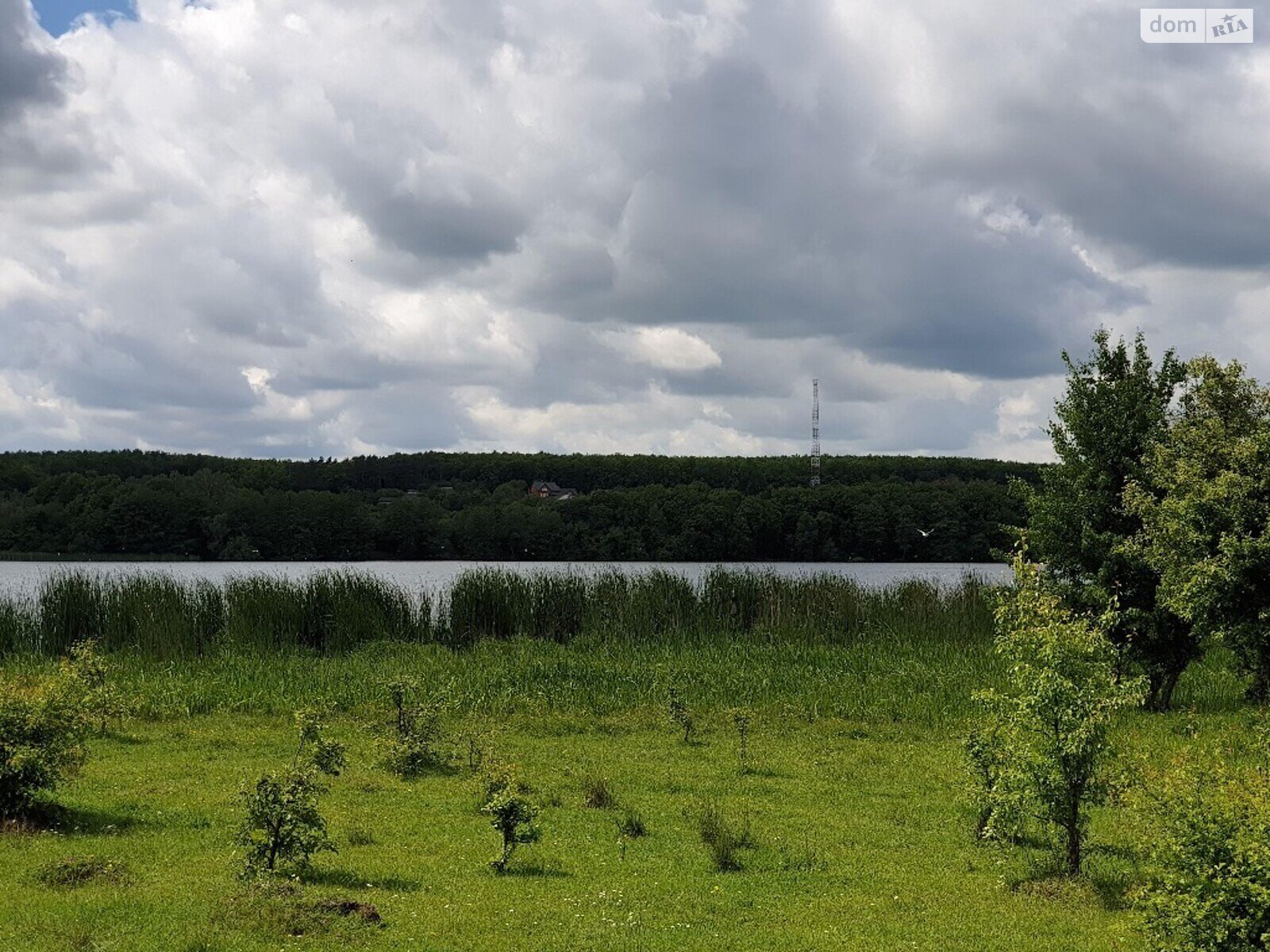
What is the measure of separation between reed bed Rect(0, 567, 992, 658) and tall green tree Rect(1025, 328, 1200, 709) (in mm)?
5935

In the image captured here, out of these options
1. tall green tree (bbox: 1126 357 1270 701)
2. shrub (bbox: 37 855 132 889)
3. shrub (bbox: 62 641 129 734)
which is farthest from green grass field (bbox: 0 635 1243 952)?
tall green tree (bbox: 1126 357 1270 701)

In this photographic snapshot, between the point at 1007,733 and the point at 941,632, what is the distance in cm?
1916

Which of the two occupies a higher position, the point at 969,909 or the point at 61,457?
the point at 61,457

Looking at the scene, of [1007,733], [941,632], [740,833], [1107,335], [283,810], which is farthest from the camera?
[941,632]

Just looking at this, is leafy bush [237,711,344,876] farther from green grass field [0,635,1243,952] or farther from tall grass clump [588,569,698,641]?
tall grass clump [588,569,698,641]

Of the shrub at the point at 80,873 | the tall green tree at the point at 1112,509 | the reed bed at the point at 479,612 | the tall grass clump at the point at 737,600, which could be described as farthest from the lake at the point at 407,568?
the shrub at the point at 80,873

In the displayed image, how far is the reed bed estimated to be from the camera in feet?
85.9

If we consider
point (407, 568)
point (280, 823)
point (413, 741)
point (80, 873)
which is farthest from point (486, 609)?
point (407, 568)

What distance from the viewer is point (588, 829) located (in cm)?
1159

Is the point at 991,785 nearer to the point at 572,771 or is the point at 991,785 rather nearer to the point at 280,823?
the point at 572,771

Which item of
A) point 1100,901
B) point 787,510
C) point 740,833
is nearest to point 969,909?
point 1100,901

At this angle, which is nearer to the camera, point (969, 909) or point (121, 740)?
point (969, 909)

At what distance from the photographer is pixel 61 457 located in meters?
104

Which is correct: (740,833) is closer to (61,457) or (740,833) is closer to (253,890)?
(253,890)
